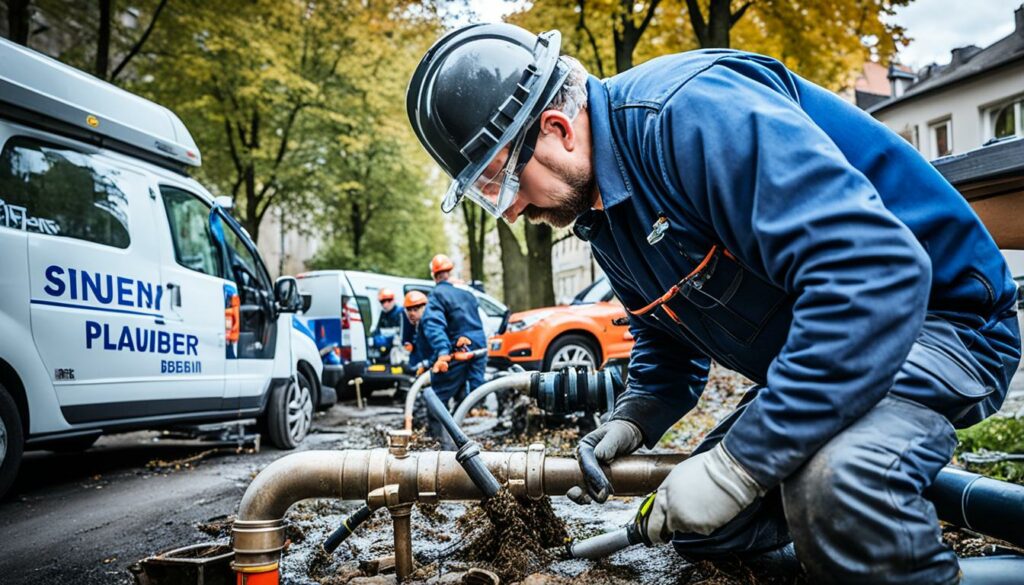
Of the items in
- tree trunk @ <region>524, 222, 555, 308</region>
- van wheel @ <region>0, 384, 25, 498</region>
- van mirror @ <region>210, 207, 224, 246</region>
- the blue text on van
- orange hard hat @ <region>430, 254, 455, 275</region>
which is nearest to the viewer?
van wheel @ <region>0, 384, 25, 498</region>

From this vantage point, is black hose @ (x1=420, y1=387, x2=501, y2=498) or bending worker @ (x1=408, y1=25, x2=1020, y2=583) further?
black hose @ (x1=420, y1=387, x2=501, y2=498)

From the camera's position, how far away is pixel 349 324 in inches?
460

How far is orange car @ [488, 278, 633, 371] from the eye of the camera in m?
9.98

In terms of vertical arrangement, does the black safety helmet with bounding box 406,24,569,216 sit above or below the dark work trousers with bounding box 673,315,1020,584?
above

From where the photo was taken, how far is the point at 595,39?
51.3 ft

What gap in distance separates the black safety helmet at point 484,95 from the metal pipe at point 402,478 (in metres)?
0.91

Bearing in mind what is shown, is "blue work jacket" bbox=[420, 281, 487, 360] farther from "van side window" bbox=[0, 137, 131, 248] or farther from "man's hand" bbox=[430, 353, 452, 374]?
"van side window" bbox=[0, 137, 131, 248]

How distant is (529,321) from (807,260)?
8.73m

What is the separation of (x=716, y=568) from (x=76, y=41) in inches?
627

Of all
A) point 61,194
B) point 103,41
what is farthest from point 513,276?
point 61,194

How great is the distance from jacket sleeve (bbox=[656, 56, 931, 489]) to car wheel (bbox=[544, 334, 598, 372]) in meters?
8.48

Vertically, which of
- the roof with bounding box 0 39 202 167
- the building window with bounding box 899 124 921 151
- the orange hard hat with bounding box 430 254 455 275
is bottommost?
the orange hard hat with bounding box 430 254 455 275

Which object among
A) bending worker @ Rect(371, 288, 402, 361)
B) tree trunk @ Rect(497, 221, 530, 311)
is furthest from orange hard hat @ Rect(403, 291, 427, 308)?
tree trunk @ Rect(497, 221, 530, 311)

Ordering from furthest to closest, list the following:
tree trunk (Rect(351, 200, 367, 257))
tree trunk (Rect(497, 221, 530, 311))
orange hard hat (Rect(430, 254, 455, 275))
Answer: tree trunk (Rect(351, 200, 367, 257)), tree trunk (Rect(497, 221, 530, 311)), orange hard hat (Rect(430, 254, 455, 275))
